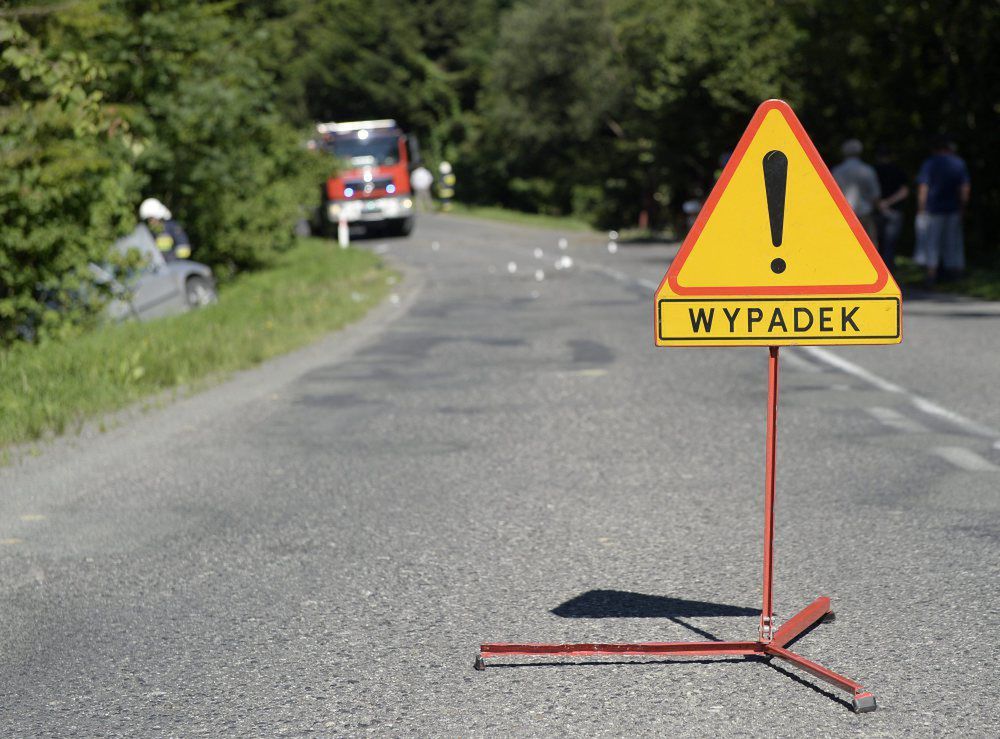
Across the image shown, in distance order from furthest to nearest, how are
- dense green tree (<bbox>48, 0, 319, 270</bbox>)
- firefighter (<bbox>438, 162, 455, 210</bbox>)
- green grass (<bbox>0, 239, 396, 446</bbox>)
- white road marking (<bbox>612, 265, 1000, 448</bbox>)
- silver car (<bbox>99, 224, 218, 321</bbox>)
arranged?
1. firefighter (<bbox>438, 162, 455, 210</bbox>)
2. dense green tree (<bbox>48, 0, 319, 270</bbox>)
3. silver car (<bbox>99, 224, 218, 321</bbox>)
4. green grass (<bbox>0, 239, 396, 446</bbox>)
5. white road marking (<bbox>612, 265, 1000, 448</bbox>)

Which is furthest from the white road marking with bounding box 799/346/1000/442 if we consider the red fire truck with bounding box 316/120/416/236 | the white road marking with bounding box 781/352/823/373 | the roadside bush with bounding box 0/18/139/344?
the red fire truck with bounding box 316/120/416/236

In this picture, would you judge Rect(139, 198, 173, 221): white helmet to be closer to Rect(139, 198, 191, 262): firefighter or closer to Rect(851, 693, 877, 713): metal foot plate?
Rect(139, 198, 191, 262): firefighter

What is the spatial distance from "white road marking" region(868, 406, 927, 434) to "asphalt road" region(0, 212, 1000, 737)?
5 centimetres

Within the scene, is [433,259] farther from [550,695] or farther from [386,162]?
[550,695]

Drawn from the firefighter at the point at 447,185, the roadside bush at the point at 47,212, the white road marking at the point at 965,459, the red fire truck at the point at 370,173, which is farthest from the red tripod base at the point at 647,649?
the firefighter at the point at 447,185

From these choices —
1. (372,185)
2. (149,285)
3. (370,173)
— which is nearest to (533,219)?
(372,185)

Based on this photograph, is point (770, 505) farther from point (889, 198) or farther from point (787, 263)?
point (889, 198)

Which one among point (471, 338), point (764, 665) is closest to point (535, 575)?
point (764, 665)

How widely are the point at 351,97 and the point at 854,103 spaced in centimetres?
5783

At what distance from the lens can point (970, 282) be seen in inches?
757

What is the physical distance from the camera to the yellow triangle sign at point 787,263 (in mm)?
4477

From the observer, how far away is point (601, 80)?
50.7 meters

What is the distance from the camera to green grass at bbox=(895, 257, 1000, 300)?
17.9 meters

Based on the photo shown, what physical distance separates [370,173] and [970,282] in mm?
24845
